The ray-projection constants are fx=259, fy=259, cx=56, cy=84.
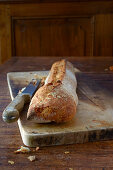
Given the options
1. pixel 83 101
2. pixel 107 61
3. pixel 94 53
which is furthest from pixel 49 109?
pixel 94 53

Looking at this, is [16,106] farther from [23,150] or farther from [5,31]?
[5,31]

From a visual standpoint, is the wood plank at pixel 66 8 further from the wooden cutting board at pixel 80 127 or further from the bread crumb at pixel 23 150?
the bread crumb at pixel 23 150

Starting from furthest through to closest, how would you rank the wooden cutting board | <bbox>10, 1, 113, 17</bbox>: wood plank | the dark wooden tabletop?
<bbox>10, 1, 113, 17</bbox>: wood plank
the wooden cutting board
the dark wooden tabletop

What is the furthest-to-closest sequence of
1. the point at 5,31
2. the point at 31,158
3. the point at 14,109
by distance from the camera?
the point at 5,31
the point at 14,109
the point at 31,158

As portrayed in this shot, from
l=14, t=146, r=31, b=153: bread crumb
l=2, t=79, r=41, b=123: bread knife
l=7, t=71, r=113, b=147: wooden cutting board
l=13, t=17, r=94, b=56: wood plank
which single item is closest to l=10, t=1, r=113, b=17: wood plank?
l=13, t=17, r=94, b=56: wood plank

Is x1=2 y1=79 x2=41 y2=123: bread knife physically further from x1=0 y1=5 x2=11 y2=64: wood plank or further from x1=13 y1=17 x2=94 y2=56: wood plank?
x1=0 y1=5 x2=11 y2=64: wood plank

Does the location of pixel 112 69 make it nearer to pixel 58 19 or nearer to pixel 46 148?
pixel 46 148

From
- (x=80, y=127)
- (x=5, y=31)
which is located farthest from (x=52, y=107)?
(x=5, y=31)

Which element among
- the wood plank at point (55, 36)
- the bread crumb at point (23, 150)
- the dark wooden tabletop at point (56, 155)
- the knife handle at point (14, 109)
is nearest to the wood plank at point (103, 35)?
the wood plank at point (55, 36)
